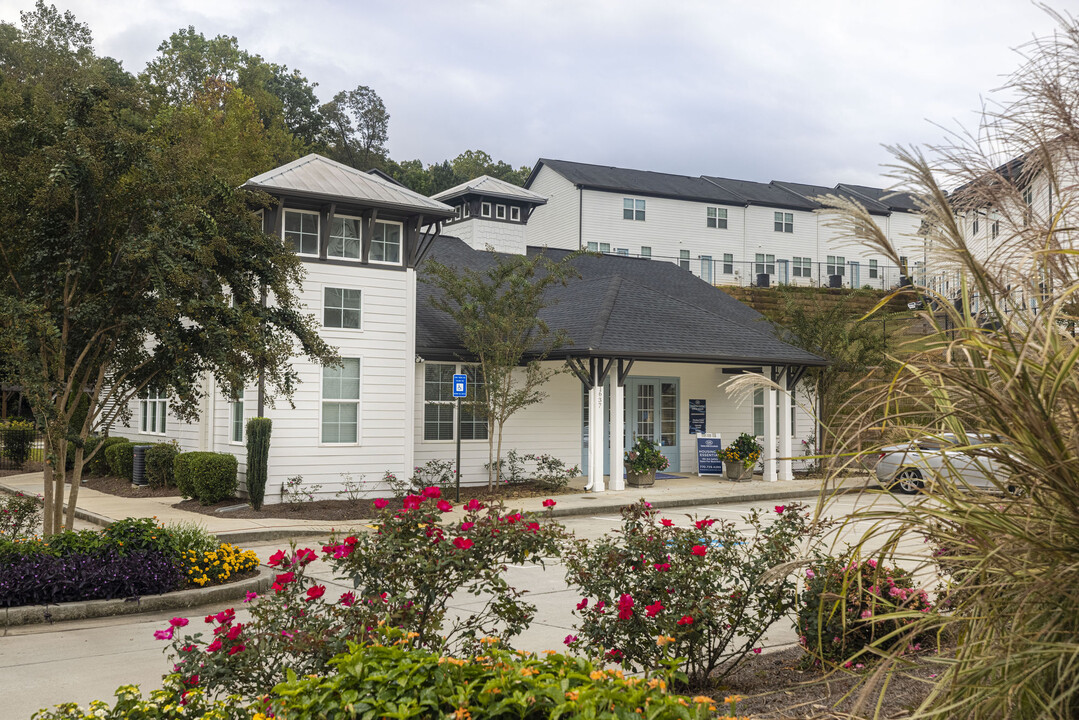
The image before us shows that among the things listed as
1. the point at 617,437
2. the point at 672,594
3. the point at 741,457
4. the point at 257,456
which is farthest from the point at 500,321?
the point at 672,594

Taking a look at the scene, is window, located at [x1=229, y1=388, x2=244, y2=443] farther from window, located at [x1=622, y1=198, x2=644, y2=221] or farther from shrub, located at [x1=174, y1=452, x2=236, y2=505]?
window, located at [x1=622, y1=198, x2=644, y2=221]

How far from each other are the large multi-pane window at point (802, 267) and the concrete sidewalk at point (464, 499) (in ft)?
87.4

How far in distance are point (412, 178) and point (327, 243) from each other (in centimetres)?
4355

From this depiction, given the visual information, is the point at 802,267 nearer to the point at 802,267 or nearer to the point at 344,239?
the point at 802,267

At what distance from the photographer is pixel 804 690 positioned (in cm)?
521

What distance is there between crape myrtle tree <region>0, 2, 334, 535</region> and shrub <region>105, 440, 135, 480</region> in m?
11.7

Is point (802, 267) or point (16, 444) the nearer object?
point (16, 444)

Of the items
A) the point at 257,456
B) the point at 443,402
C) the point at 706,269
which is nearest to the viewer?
the point at 257,456

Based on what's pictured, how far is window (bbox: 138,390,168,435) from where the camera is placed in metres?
21.9

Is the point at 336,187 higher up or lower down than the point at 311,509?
higher up

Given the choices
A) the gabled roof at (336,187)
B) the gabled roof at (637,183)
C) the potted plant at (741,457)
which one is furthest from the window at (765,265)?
the gabled roof at (336,187)

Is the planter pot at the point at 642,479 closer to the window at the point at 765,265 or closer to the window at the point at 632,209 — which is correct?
the window at the point at 632,209

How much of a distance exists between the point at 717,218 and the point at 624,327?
27.2m

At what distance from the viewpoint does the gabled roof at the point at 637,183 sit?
1697 inches
